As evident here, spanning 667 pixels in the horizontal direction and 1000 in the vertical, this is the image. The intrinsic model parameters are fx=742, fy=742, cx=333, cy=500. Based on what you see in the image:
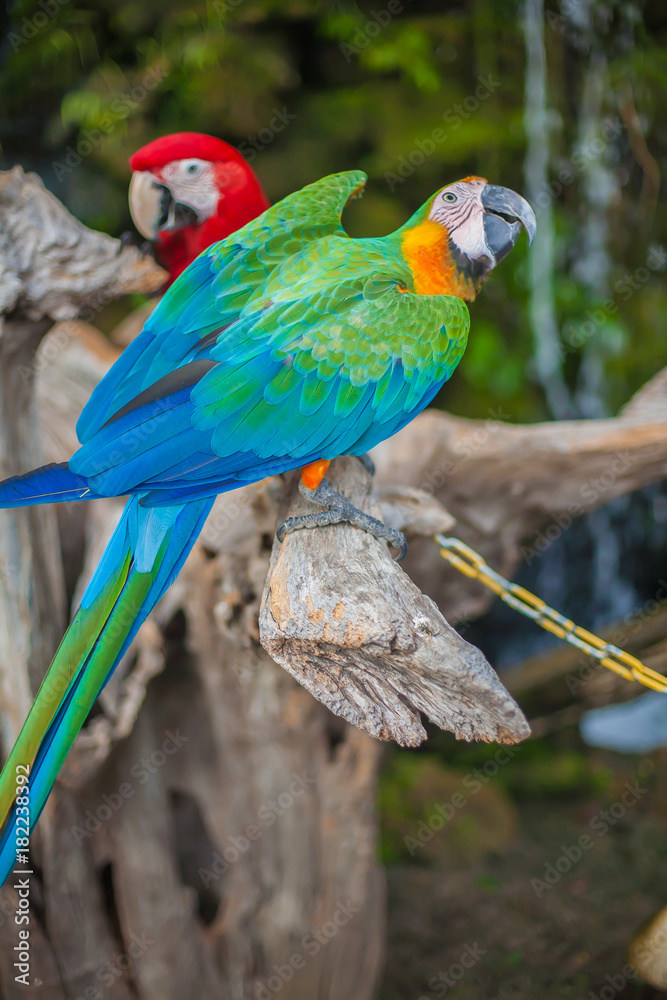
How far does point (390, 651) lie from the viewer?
1.05 m

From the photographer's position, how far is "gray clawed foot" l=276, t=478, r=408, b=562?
1.23 metres

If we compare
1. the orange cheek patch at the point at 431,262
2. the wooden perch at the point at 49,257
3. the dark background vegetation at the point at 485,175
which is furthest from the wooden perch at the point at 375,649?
the dark background vegetation at the point at 485,175

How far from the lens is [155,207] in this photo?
1.70 meters

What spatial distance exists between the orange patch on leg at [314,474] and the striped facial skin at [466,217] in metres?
0.44

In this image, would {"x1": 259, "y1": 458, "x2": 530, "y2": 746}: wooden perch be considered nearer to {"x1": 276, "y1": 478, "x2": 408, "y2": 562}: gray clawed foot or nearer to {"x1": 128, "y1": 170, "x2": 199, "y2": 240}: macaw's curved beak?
{"x1": 276, "y1": 478, "x2": 408, "y2": 562}: gray clawed foot

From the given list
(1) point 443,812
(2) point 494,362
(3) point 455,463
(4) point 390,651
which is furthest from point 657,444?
(1) point 443,812

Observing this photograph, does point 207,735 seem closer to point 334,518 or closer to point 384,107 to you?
point 334,518

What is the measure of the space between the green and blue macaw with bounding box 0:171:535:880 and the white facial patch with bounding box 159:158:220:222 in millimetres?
552

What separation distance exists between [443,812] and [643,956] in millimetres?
1266

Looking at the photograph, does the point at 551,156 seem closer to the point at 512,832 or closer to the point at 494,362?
the point at 494,362

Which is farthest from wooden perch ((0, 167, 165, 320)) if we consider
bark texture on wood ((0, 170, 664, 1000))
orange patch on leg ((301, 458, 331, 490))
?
orange patch on leg ((301, 458, 331, 490))

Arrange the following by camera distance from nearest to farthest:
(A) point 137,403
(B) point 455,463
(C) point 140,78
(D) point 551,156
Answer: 1. (A) point 137,403
2. (B) point 455,463
3. (C) point 140,78
4. (D) point 551,156

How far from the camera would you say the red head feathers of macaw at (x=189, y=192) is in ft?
5.45

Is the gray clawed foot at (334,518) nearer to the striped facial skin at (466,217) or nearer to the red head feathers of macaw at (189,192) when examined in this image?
the striped facial skin at (466,217)
